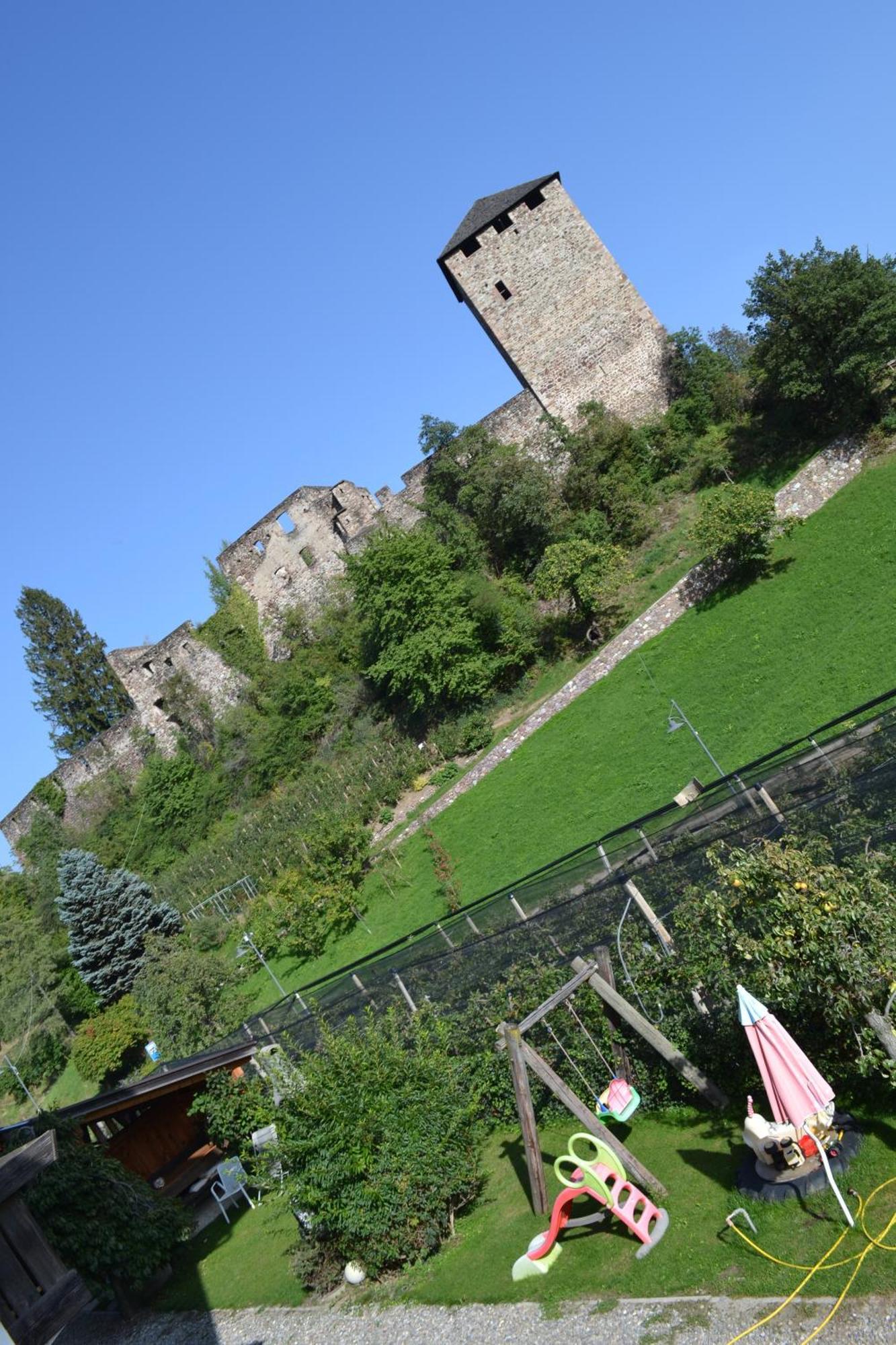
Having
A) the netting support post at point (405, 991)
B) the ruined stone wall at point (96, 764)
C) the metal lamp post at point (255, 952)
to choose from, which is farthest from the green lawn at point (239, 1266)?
the ruined stone wall at point (96, 764)

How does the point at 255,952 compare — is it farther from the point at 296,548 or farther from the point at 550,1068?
the point at 296,548

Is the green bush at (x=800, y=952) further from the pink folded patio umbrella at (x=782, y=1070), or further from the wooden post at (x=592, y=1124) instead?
the wooden post at (x=592, y=1124)

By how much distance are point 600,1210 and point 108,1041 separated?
1725cm

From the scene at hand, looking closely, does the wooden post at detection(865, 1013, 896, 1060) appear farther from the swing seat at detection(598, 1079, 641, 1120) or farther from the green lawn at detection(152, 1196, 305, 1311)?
the green lawn at detection(152, 1196, 305, 1311)

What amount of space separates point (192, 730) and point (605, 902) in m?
28.1

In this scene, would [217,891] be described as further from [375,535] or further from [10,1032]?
[375,535]

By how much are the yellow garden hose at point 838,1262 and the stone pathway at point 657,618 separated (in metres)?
15.1

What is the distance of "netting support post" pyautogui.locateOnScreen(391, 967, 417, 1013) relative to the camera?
1049 cm

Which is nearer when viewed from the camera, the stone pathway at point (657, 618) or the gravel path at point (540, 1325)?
the gravel path at point (540, 1325)

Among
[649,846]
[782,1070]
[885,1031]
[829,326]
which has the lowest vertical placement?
[885,1031]

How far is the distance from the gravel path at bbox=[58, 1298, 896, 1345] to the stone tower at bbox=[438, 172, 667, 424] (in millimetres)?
23837

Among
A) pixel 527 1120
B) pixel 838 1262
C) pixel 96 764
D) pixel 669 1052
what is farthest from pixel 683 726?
pixel 96 764

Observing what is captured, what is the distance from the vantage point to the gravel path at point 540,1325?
187 inches

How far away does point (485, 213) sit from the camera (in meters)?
28.7
